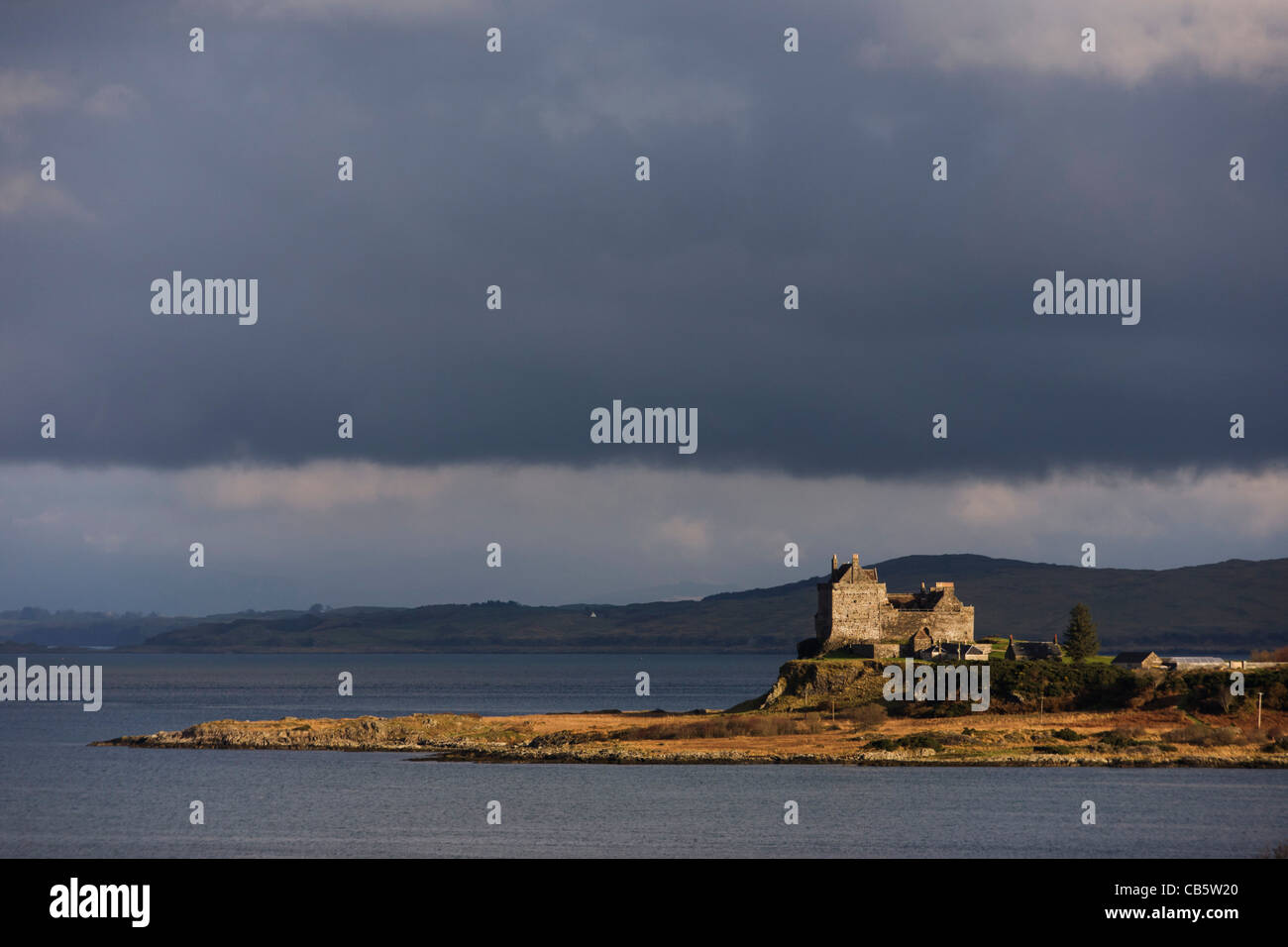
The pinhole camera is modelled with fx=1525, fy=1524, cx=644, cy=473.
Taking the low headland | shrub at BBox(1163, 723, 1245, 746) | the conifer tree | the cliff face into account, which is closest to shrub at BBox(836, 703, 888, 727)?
the low headland

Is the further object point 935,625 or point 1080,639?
point 935,625

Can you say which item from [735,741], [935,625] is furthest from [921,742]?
[935,625]

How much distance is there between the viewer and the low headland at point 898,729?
94.3m

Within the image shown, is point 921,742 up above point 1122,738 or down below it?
below

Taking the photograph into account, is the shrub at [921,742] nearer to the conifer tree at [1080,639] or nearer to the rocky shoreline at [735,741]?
the rocky shoreline at [735,741]

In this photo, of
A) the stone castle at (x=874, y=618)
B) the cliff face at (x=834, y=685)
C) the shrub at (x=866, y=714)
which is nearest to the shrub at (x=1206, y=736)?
the shrub at (x=866, y=714)

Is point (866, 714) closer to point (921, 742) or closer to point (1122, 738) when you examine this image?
point (921, 742)

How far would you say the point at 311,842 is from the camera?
219 feet

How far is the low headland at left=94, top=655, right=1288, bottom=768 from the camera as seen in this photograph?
309 feet

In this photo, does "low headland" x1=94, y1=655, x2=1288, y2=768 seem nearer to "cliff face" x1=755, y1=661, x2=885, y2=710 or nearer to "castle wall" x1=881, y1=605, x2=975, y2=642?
"cliff face" x1=755, y1=661, x2=885, y2=710

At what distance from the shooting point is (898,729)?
339 feet
